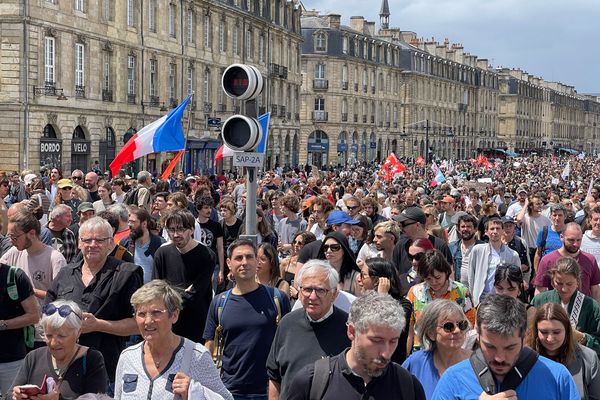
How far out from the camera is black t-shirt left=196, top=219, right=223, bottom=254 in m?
9.87

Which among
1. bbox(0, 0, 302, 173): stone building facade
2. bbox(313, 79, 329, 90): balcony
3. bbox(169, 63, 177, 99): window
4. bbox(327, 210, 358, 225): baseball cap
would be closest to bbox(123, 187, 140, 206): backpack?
bbox(327, 210, 358, 225): baseball cap

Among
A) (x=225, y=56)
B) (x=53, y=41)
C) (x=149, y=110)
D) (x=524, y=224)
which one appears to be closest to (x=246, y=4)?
(x=225, y=56)

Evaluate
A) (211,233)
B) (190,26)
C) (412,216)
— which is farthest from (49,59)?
(412,216)

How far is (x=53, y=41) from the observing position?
1204 inches

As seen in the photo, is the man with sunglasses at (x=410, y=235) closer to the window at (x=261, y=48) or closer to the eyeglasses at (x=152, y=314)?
the eyeglasses at (x=152, y=314)

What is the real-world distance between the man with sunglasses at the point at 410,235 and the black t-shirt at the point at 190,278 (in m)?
1.77

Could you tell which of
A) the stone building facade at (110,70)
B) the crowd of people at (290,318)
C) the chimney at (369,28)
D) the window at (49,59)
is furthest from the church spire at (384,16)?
the crowd of people at (290,318)

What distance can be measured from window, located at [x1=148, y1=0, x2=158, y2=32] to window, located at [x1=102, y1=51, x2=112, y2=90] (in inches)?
147

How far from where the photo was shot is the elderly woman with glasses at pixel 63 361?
4477 mm

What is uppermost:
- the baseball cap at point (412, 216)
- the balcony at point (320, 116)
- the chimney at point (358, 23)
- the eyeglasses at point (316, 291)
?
the chimney at point (358, 23)

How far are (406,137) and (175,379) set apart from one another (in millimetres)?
80732

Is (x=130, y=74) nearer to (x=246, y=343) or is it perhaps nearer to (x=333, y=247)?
(x=333, y=247)

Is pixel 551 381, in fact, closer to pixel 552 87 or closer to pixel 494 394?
pixel 494 394

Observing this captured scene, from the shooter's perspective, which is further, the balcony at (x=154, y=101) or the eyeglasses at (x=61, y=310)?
the balcony at (x=154, y=101)
